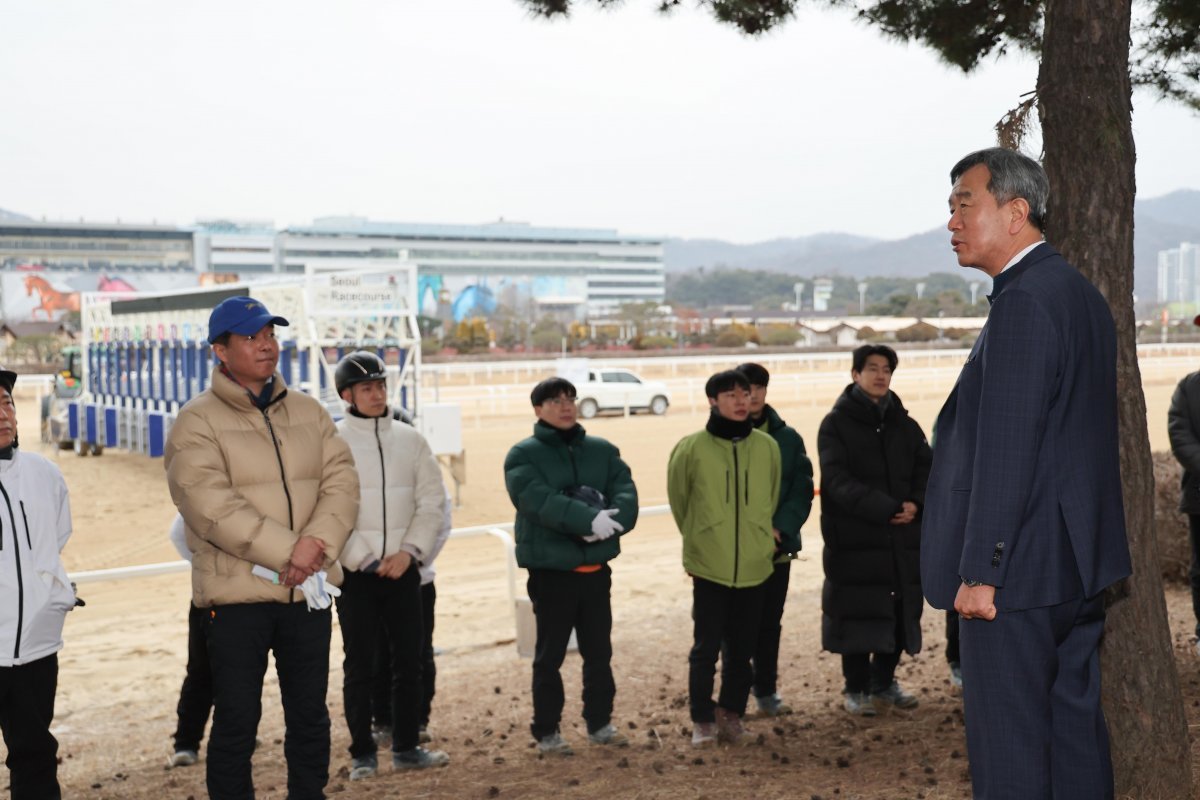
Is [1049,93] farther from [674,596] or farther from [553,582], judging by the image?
[674,596]

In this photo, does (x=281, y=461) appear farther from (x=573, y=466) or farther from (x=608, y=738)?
(x=608, y=738)

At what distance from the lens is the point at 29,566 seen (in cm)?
371

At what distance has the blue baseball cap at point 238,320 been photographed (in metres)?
3.83

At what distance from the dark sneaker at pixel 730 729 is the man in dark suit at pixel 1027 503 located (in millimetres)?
2264

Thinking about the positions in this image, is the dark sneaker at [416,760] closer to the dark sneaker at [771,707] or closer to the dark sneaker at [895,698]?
the dark sneaker at [771,707]

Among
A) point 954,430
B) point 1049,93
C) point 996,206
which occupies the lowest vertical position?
point 954,430

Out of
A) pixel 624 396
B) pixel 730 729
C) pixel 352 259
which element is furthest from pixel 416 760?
pixel 352 259

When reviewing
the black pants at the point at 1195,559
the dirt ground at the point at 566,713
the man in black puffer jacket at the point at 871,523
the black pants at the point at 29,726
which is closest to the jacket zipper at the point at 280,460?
the black pants at the point at 29,726

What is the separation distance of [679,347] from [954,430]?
63312 millimetres

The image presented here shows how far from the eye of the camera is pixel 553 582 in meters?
5.09

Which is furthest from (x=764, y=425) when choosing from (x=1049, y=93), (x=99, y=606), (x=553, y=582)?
(x=99, y=606)

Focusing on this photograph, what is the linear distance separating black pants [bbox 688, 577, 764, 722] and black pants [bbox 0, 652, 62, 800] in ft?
7.95

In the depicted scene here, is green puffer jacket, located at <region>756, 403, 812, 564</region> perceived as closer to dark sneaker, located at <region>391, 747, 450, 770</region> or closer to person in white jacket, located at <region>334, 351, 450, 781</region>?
person in white jacket, located at <region>334, 351, 450, 781</region>

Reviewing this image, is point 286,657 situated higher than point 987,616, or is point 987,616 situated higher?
point 987,616
